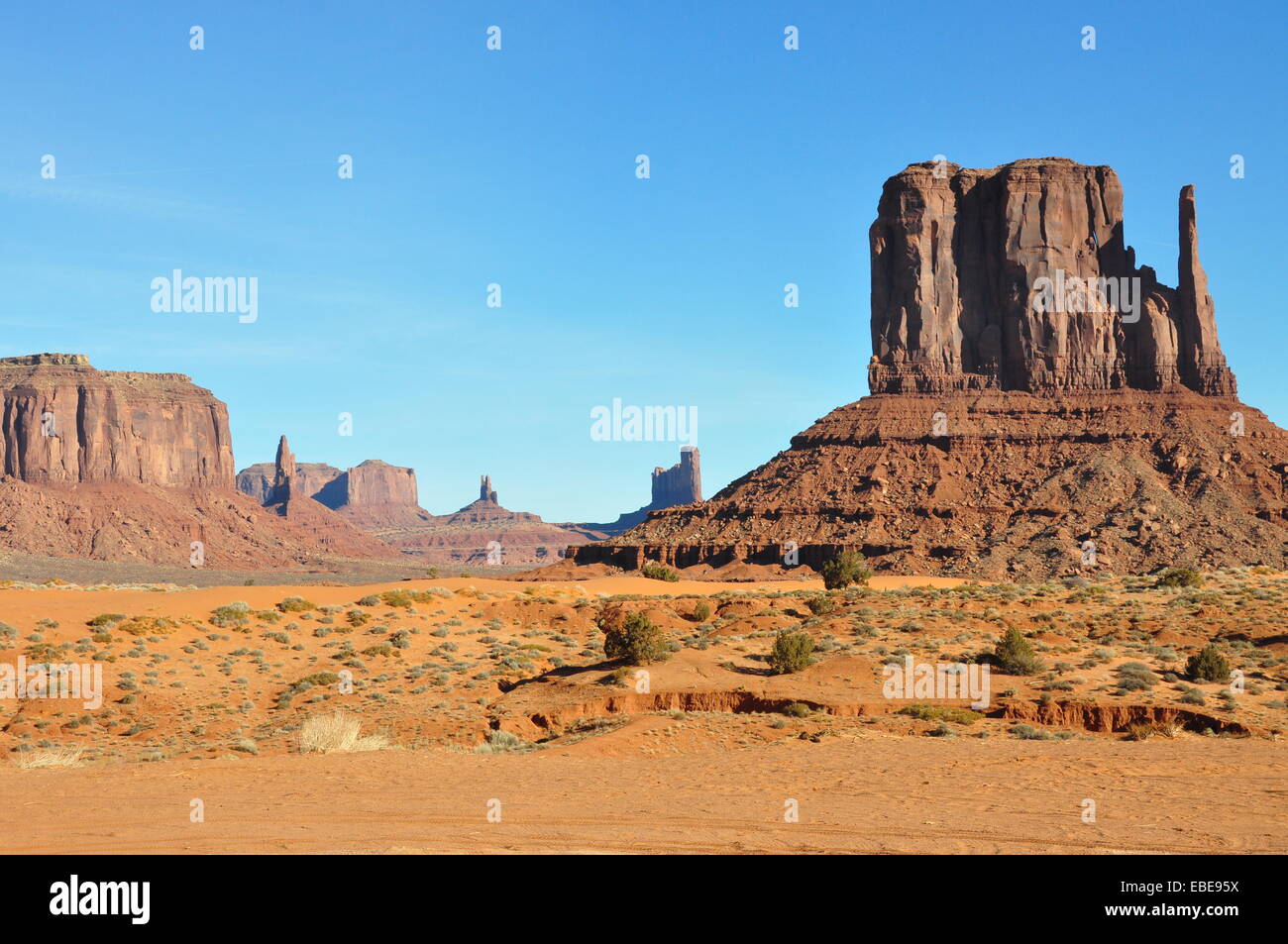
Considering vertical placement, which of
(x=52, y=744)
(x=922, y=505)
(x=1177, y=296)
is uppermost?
(x=1177, y=296)

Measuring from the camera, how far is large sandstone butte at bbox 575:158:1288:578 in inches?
3369

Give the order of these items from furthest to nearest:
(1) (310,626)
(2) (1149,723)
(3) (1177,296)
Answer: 1. (3) (1177,296)
2. (1) (310,626)
3. (2) (1149,723)

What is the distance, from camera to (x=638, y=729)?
2156cm

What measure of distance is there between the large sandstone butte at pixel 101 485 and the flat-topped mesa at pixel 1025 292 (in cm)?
9941

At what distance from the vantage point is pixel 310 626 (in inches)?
1517

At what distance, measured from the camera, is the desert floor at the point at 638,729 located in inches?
532

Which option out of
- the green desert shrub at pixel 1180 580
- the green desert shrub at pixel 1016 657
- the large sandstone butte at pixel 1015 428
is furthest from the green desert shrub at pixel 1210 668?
the large sandstone butte at pixel 1015 428

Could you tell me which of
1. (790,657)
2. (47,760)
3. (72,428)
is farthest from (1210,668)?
(72,428)

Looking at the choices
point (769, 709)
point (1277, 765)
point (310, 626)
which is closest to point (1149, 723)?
point (1277, 765)

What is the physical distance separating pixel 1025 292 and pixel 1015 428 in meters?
16.4

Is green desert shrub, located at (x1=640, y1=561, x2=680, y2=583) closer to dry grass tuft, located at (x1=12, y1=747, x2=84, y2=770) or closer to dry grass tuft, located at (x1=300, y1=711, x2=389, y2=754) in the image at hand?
dry grass tuft, located at (x1=300, y1=711, x2=389, y2=754)
